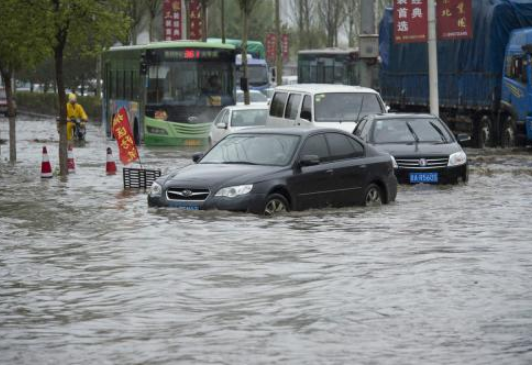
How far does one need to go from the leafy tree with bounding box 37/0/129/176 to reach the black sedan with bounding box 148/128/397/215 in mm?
7984

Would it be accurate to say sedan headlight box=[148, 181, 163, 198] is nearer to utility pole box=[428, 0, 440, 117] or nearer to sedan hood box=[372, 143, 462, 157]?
sedan hood box=[372, 143, 462, 157]

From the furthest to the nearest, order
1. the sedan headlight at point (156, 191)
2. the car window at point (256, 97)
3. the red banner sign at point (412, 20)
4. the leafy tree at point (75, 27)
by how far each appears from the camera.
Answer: the car window at point (256, 97)
the red banner sign at point (412, 20)
the leafy tree at point (75, 27)
the sedan headlight at point (156, 191)

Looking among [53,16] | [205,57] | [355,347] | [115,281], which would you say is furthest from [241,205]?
[205,57]

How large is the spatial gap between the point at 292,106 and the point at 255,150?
1008cm

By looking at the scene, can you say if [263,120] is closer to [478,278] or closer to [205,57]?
[205,57]

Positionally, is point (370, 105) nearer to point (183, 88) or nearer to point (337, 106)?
point (337, 106)

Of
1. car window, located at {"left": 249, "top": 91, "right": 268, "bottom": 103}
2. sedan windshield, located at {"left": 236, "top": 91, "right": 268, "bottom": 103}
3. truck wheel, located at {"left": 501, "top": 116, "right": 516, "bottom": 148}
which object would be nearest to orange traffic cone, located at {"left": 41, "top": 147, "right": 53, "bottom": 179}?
truck wheel, located at {"left": 501, "top": 116, "right": 516, "bottom": 148}

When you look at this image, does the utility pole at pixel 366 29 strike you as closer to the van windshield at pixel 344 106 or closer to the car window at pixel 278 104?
the car window at pixel 278 104

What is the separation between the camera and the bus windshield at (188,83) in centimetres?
3947

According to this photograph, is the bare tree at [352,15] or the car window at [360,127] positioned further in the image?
the bare tree at [352,15]

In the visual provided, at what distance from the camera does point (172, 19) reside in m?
64.9

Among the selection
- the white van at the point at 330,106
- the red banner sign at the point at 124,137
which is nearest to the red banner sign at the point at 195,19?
the white van at the point at 330,106

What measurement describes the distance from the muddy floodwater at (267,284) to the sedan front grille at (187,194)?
220mm

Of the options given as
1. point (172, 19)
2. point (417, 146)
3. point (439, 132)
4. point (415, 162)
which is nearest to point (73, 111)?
point (439, 132)
